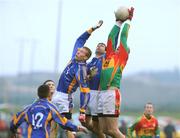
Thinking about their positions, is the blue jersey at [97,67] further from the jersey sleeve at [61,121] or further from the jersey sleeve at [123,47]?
the jersey sleeve at [61,121]

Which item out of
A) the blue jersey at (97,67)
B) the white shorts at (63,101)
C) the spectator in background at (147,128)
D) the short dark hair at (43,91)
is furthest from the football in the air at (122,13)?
the spectator in background at (147,128)

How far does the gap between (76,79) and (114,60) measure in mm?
963

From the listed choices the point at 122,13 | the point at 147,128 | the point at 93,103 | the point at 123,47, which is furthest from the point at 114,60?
the point at 147,128

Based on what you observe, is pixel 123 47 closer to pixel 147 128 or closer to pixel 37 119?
pixel 37 119

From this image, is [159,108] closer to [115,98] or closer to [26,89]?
[26,89]

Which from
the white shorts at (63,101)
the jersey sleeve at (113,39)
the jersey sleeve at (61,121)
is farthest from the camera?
the jersey sleeve at (113,39)

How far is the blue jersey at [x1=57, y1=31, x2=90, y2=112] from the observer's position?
1530 cm

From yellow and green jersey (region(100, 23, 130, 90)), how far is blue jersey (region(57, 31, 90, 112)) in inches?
23.2

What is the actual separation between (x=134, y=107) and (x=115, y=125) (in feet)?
195

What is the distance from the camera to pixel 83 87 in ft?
50.2

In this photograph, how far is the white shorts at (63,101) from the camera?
15.8m

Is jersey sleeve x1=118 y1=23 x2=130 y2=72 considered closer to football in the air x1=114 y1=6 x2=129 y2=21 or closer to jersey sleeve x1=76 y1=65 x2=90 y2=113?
football in the air x1=114 y1=6 x2=129 y2=21

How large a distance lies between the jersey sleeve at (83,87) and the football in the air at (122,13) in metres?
1.44

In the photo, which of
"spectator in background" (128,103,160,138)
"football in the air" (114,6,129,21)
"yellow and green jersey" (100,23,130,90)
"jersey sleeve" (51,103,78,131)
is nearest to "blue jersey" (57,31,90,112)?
"yellow and green jersey" (100,23,130,90)
